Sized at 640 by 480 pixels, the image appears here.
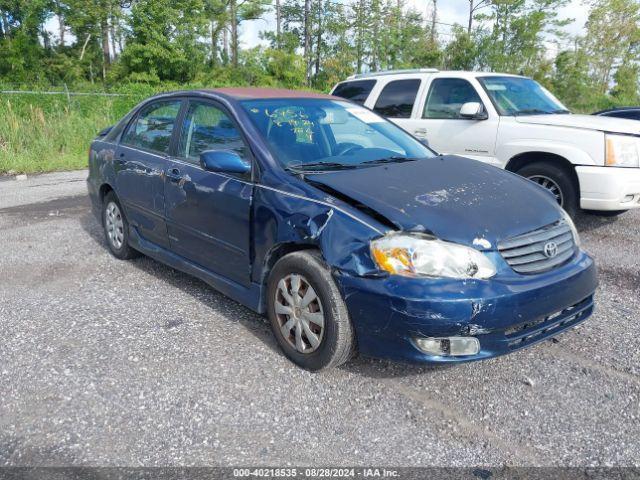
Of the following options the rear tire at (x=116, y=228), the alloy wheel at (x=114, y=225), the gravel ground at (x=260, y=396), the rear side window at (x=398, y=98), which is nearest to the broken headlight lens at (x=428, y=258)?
the gravel ground at (x=260, y=396)

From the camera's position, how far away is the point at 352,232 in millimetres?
2826

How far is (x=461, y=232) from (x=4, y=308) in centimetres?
353

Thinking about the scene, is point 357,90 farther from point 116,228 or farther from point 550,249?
point 550,249

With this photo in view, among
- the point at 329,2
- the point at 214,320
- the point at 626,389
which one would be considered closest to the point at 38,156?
the point at 214,320

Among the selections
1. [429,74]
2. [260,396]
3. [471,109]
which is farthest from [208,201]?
[429,74]

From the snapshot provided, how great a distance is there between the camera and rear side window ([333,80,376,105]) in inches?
306

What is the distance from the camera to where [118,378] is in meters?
3.12

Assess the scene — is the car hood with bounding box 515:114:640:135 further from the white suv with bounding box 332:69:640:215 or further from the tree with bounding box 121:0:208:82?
the tree with bounding box 121:0:208:82

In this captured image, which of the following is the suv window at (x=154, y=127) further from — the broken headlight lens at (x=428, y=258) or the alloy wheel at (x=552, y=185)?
the alloy wheel at (x=552, y=185)

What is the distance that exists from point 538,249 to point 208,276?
2241mm

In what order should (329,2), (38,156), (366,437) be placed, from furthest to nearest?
(329,2), (38,156), (366,437)

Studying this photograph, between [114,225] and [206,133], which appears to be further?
[114,225]

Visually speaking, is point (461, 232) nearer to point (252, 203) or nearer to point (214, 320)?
point (252, 203)

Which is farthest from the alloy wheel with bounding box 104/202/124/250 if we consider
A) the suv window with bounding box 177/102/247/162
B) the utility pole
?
the utility pole
